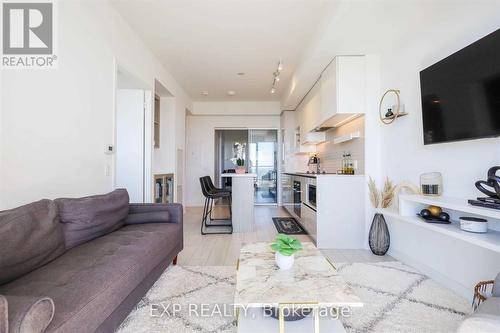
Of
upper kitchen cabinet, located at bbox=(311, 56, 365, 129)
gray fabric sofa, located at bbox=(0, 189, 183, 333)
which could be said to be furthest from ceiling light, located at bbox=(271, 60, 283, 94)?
gray fabric sofa, located at bbox=(0, 189, 183, 333)

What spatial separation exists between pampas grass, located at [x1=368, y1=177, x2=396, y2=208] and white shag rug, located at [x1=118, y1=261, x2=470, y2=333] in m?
0.75

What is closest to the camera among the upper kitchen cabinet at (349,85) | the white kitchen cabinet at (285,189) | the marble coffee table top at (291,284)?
the marble coffee table top at (291,284)

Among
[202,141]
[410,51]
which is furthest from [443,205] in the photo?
[202,141]

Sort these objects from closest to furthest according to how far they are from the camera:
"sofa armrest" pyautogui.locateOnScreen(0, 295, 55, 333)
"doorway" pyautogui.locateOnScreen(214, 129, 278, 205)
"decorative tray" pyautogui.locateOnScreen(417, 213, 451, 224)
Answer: "sofa armrest" pyautogui.locateOnScreen(0, 295, 55, 333) → "decorative tray" pyautogui.locateOnScreen(417, 213, 451, 224) → "doorway" pyautogui.locateOnScreen(214, 129, 278, 205)

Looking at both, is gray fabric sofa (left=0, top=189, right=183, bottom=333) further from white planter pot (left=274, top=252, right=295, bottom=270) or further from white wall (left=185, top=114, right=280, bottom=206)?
white wall (left=185, top=114, right=280, bottom=206)

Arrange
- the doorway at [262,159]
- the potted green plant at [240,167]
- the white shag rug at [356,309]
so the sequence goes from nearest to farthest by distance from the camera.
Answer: the white shag rug at [356,309], the potted green plant at [240,167], the doorway at [262,159]

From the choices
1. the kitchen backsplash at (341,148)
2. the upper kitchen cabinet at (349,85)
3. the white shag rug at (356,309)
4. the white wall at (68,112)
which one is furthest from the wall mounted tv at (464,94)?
the white wall at (68,112)

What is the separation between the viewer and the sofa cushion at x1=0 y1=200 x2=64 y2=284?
4.22 ft

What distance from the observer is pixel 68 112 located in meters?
2.16

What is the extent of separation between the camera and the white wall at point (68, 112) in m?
1.73

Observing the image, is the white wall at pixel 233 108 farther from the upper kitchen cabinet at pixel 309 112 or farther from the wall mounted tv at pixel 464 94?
the wall mounted tv at pixel 464 94

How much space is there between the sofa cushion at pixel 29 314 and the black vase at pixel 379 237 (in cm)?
309

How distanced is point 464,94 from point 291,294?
2006 millimetres

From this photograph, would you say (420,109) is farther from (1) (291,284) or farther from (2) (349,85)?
(1) (291,284)
